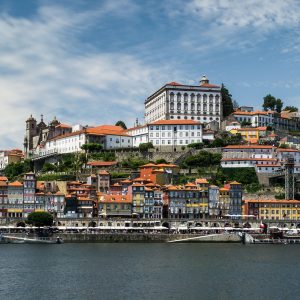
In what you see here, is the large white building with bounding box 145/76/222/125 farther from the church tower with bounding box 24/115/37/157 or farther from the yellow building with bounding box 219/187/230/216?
the yellow building with bounding box 219/187/230/216

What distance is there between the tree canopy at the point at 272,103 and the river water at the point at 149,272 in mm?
55351

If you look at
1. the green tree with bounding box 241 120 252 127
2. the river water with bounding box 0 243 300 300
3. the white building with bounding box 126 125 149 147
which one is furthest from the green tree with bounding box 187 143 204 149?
the river water with bounding box 0 243 300 300

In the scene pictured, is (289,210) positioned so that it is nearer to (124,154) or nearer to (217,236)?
(217,236)

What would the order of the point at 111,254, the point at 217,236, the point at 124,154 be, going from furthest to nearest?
the point at 124,154, the point at 217,236, the point at 111,254

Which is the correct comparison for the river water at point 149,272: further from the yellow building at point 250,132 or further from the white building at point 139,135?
the yellow building at point 250,132

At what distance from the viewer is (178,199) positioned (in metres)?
75.0

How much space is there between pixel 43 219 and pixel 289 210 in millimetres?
25781

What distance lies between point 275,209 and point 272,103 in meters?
42.0

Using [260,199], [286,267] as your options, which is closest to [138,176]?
[260,199]

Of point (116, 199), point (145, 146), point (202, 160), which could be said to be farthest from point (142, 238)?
point (145, 146)

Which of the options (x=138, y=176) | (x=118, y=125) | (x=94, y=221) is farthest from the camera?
(x=118, y=125)

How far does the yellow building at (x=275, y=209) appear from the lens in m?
74.9

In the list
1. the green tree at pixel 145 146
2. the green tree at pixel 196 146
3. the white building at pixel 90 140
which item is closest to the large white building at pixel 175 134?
the green tree at pixel 145 146

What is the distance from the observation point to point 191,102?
329 feet
